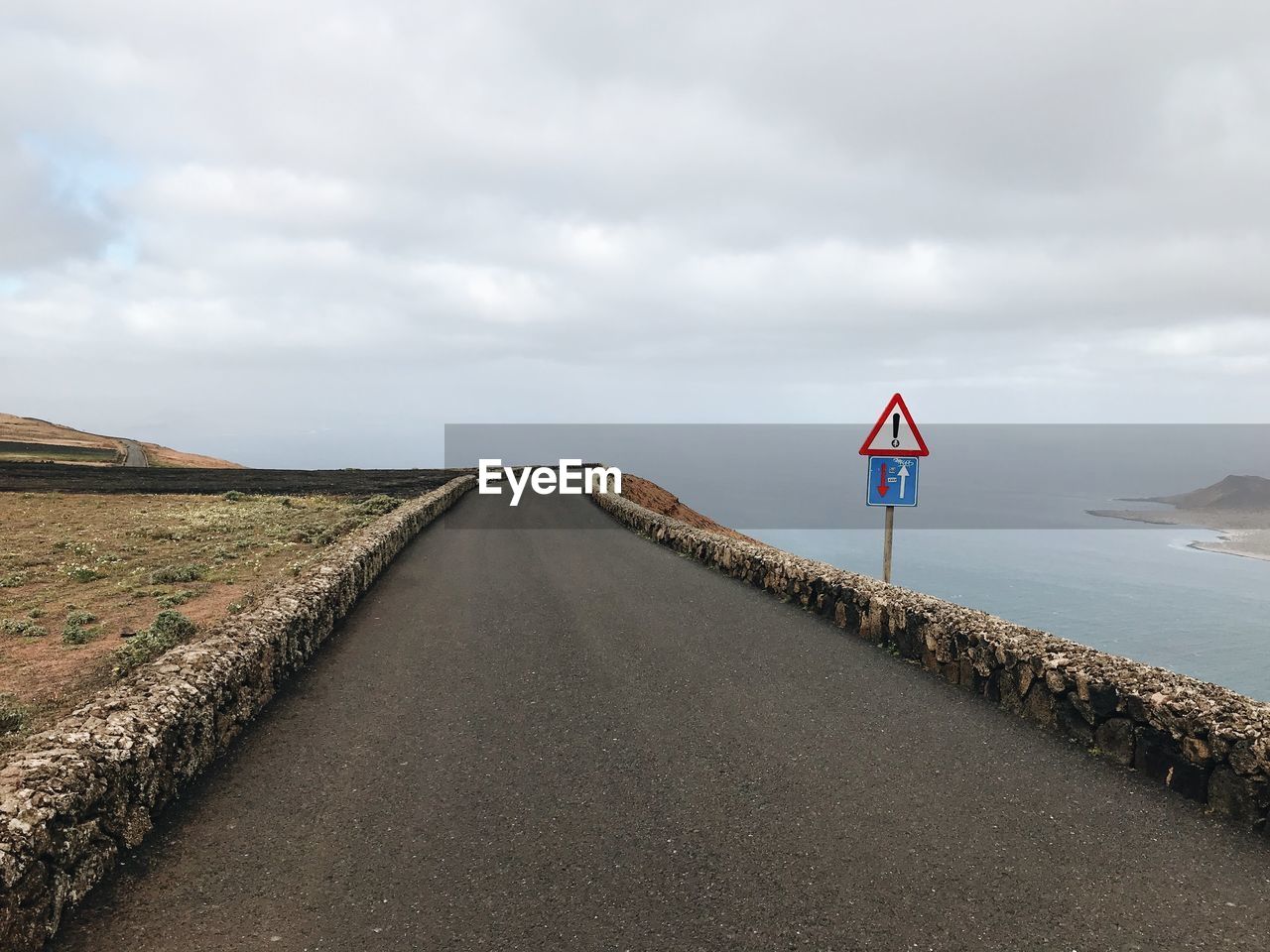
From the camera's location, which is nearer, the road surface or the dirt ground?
the dirt ground

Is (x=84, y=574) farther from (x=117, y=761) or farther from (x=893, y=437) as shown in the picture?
(x=893, y=437)

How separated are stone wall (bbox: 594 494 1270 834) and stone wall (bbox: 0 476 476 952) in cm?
687

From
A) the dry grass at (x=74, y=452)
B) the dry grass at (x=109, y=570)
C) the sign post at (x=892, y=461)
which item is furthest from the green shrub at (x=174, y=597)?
the dry grass at (x=74, y=452)

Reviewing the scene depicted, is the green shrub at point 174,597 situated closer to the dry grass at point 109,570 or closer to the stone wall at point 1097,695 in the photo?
the dry grass at point 109,570

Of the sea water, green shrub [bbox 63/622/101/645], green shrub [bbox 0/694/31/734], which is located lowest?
the sea water

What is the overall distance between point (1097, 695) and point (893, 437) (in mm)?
5762

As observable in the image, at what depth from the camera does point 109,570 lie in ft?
48.1

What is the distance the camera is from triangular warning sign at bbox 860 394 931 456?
424 inches

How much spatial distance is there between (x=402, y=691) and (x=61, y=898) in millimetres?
3697

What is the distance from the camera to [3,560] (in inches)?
613

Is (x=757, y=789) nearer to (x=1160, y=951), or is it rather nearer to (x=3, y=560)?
(x=1160, y=951)

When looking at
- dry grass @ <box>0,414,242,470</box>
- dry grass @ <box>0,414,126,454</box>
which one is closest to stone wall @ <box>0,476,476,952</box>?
dry grass @ <box>0,414,242,470</box>

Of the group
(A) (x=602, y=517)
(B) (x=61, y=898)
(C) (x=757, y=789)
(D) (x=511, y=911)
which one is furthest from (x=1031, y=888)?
(A) (x=602, y=517)

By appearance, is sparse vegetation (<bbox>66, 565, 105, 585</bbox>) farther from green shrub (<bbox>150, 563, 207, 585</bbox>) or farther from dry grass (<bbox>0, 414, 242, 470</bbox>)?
dry grass (<bbox>0, 414, 242, 470</bbox>)
